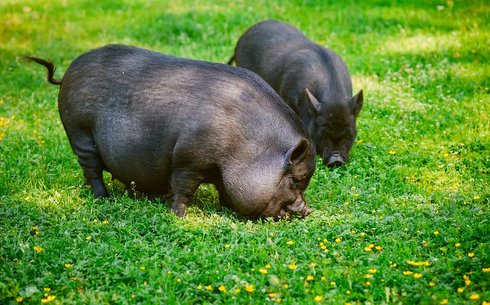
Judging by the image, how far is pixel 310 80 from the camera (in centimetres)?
809

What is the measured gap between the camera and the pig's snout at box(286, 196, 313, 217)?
19.9 feet

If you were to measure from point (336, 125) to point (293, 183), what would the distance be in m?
1.72

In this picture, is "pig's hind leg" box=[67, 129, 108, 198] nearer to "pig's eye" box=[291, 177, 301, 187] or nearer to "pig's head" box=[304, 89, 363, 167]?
"pig's eye" box=[291, 177, 301, 187]

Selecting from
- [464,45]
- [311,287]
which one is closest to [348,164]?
[311,287]

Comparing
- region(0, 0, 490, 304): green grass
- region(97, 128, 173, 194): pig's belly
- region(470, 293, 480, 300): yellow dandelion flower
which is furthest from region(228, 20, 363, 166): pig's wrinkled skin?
region(470, 293, 480, 300): yellow dandelion flower

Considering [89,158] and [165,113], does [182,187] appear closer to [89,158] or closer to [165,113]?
[165,113]

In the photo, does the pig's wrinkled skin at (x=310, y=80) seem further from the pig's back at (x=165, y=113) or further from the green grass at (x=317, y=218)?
the pig's back at (x=165, y=113)

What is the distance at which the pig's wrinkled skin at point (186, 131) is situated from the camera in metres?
5.84

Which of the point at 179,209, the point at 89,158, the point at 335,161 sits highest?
the point at 89,158

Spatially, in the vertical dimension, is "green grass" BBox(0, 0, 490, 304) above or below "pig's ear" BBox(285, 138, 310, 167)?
below

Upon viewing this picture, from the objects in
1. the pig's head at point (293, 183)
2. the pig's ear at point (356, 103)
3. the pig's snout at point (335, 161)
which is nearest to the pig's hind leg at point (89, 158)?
the pig's head at point (293, 183)

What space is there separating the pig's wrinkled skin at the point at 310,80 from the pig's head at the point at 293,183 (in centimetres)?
137

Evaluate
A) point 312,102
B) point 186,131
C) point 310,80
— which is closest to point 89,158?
point 186,131

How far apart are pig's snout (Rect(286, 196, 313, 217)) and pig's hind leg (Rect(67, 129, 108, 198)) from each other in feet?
5.81
